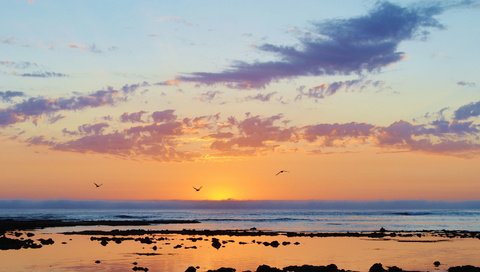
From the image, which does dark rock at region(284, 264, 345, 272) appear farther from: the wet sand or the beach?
the wet sand

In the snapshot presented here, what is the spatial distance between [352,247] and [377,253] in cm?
729

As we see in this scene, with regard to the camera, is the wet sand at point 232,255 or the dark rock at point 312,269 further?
the wet sand at point 232,255

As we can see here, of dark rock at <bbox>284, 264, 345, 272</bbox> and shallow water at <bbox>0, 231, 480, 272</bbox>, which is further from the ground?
dark rock at <bbox>284, 264, 345, 272</bbox>

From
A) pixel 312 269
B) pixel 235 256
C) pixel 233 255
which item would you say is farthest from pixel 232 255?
pixel 312 269

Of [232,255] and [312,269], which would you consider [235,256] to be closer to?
[232,255]

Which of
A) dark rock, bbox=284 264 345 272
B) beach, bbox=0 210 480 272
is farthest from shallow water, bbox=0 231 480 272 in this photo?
dark rock, bbox=284 264 345 272

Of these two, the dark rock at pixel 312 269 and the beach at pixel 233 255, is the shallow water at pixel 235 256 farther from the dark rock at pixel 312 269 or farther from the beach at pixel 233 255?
the dark rock at pixel 312 269

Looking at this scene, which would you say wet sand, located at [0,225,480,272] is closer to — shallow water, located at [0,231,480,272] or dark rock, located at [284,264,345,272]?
shallow water, located at [0,231,480,272]

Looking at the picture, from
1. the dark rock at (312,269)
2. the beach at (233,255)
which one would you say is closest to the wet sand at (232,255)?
the beach at (233,255)

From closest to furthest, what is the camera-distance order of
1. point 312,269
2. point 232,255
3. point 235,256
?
point 312,269, point 235,256, point 232,255

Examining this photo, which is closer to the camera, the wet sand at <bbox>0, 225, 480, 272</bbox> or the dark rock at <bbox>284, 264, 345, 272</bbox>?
the dark rock at <bbox>284, 264, 345, 272</bbox>

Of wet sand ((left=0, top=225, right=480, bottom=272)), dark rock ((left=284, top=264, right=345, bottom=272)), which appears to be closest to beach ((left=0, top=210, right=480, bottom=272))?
wet sand ((left=0, top=225, right=480, bottom=272))

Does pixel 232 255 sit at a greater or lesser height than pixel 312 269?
lesser

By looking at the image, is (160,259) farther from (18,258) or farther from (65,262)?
(18,258)
